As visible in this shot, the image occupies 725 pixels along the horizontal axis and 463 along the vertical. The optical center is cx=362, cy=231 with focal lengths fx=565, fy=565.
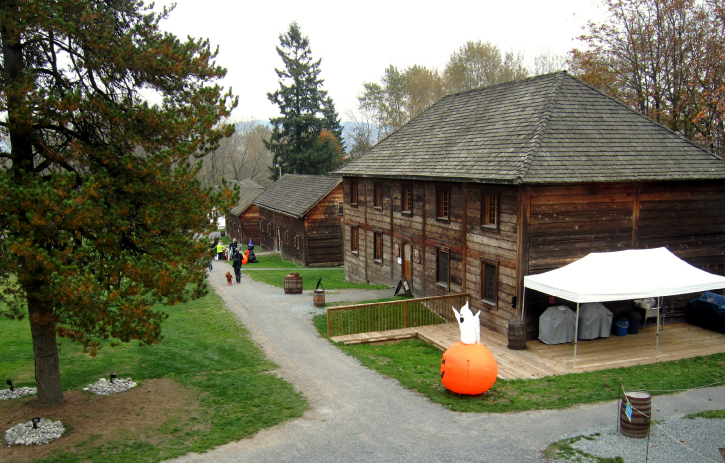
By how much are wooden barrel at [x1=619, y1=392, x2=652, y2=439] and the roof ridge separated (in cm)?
663

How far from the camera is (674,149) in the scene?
17844 mm

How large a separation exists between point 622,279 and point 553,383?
3595 mm

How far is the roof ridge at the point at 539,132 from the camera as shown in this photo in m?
15.5

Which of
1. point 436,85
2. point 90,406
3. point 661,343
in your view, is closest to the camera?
point 90,406

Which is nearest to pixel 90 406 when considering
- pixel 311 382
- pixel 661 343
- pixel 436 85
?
pixel 311 382

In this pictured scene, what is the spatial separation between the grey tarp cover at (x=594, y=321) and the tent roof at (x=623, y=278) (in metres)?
1.65

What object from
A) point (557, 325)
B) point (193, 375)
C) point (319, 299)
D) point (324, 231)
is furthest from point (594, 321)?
point (324, 231)

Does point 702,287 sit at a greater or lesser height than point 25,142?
lesser

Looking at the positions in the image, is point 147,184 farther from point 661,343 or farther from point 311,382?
point 661,343

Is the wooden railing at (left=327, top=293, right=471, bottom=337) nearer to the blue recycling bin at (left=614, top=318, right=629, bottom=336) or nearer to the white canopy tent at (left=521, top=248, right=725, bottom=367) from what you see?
the white canopy tent at (left=521, top=248, right=725, bottom=367)

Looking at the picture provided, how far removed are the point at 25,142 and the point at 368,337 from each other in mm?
10784

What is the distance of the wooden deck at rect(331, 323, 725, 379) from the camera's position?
14422mm

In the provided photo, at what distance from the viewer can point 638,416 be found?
10.1 meters

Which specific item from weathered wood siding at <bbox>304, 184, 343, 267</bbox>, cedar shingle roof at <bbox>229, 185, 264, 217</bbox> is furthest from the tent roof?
cedar shingle roof at <bbox>229, 185, 264, 217</bbox>
